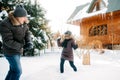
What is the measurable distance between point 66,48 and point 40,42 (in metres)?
6.47

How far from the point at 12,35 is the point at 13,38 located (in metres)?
0.08

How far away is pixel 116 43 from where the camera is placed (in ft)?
68.3

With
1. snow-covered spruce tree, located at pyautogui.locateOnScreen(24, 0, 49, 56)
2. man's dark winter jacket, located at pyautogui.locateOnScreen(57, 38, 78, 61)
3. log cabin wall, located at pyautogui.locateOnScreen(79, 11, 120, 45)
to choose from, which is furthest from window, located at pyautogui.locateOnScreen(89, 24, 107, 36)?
man's dark winter jacket, located at pyautogui.locateOnScreen(57, 38, 78, 61)

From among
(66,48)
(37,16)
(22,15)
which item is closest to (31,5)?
(37,16)

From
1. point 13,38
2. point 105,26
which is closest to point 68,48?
point 13,38

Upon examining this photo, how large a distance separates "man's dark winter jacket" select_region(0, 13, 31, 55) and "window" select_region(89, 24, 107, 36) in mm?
18357

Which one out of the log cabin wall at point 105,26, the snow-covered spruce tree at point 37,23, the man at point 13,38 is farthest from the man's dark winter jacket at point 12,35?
the log cabin wall at point 105,26

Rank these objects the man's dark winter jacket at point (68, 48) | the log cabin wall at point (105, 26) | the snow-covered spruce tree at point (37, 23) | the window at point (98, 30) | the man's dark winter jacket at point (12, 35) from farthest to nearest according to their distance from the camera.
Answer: the window at point (98, 30) → the log cabin wall at point (105, 26) → the snow-covered spruce tree at point (37, 23) → the man's dark winter jacket at point (68, 48) → the man's dark winter jacket at point (12, 35)

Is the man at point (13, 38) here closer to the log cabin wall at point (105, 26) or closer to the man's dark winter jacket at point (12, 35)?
the man's dark winter jacket at point (12, 35)

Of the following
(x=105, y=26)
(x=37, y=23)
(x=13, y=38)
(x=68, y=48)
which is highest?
(x=37, y=23)

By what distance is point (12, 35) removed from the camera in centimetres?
462

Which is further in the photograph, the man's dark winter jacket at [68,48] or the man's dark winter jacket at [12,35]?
the man's dark winter jacket at [68,48]

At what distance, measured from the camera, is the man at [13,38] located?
455cm

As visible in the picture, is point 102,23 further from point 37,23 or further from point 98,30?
point 37,23
